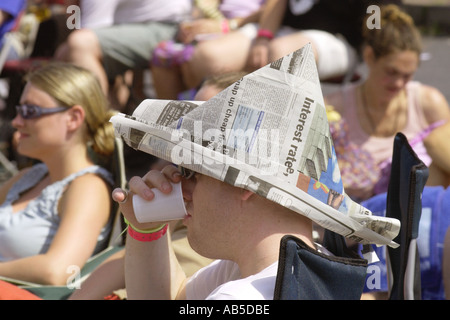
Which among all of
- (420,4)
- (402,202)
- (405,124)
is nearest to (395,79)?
(405,124)

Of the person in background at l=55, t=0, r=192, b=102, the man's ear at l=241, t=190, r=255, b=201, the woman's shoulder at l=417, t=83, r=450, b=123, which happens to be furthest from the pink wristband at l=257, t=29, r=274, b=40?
the man's ear at l=241, t=190, r=255, b=201

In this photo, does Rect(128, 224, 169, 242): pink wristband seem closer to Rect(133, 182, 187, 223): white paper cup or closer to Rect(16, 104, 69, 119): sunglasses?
Rect(133, 182, 187, 223): white paper cup

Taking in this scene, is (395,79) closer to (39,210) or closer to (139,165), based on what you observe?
(139,165)

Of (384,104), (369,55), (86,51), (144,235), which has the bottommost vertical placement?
(384,104)

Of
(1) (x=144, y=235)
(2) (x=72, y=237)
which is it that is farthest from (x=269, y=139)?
(2) (x=72, y=237)

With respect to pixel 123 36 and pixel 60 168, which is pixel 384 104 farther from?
pixel 60 168

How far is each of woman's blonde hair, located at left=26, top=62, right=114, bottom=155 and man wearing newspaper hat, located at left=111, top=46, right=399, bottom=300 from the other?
155cm

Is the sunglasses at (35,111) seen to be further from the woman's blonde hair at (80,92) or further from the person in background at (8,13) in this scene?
the person in background at (8,13)

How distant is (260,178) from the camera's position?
1.47 metres

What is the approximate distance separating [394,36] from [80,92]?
1.88 m

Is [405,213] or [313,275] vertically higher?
[313,275]

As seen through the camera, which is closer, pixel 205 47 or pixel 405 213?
pixel 405 213

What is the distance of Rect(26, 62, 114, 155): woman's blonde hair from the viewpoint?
3.19 m

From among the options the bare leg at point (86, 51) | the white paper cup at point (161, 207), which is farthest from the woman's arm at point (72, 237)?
the bare leg at point (86, 51)
